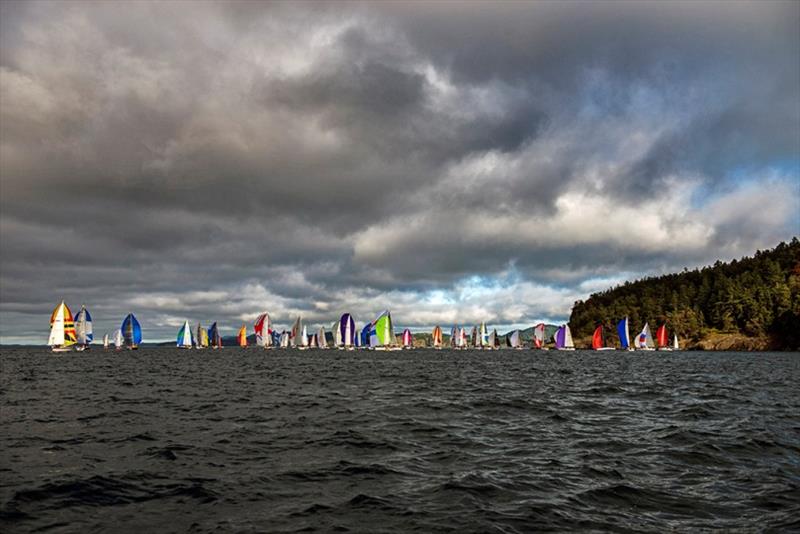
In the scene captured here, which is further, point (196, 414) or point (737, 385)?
point (737, 385)

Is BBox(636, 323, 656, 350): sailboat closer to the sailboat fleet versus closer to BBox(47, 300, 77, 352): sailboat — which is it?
the sailboat fleet

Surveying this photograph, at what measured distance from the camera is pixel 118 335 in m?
162

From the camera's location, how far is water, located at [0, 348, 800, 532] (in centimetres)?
974

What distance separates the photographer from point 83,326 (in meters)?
124

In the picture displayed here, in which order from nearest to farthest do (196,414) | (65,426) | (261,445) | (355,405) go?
(261,445)
(65,426)
(196,414)
(355,405)

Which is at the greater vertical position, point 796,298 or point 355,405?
→ point 796,298

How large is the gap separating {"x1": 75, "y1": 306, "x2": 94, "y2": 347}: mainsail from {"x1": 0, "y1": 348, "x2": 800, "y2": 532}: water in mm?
112486

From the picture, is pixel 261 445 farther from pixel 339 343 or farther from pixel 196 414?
pixel 339 343

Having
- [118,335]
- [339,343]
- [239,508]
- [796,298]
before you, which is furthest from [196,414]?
[796,298]

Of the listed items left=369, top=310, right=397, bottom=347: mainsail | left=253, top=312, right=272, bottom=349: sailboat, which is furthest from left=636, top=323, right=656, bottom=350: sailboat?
left=253, top=312, right=272, bottom=349: sailboat

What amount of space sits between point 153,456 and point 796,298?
19780 centimetres

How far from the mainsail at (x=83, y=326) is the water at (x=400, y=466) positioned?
4429 inches

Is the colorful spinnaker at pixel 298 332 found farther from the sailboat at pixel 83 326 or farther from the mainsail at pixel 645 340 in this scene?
the mainsail at pixel 645 340

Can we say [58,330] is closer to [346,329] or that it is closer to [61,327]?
[61,327]
